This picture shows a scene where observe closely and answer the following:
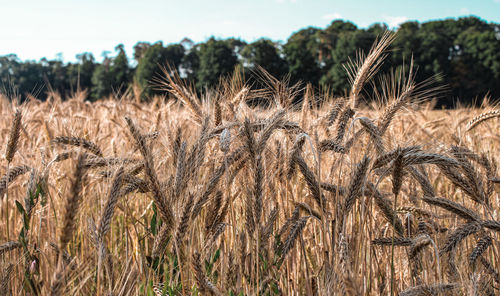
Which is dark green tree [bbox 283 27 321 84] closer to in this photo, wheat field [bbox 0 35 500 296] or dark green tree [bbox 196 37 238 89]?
dark green tree [bbox 196 37 238 89]

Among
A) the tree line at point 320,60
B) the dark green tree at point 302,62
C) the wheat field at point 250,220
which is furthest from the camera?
the dark green tree at point 302,62

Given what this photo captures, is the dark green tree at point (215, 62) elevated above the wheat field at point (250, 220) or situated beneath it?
elevated above

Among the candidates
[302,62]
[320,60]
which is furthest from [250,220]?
[320,60]

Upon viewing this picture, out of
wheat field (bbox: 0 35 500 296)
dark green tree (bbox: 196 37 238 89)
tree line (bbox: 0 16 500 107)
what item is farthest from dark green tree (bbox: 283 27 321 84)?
wheat field (bbox: 0 35 500 296)

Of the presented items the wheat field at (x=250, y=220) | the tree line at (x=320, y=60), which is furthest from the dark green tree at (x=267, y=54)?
the wheat field at (x=250, y=220)

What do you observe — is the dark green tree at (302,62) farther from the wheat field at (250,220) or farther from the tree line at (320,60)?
the wheat field at (250,220)

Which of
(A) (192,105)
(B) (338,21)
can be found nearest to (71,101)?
(A) (192,105)

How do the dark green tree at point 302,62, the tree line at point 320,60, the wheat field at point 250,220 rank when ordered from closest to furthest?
the wheat field at point 250,220 < the tree line at point 320,60 < the dark green tree at point 302,62

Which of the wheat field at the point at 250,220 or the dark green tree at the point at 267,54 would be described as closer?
the wheat field at the point at 250,220

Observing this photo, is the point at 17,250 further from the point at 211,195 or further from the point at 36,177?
the point at 211,195

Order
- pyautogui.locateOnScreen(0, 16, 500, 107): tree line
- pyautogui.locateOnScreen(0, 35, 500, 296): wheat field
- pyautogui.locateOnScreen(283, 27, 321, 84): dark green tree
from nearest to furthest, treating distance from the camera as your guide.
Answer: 1. pyautogui.locateOnScreen(0, 35, 500, 296): wheat field
2. pyautogui.locateOnScreen(0, 16, 500, 107): tree line
3. pyautogui.locateOnScreen(283, 27, 321, 84): dark green tree

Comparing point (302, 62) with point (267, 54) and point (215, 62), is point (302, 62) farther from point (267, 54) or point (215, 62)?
point (215, 62)

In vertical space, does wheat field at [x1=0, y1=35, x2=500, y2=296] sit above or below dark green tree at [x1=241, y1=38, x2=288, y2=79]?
below

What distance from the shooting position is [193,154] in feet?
5.41
